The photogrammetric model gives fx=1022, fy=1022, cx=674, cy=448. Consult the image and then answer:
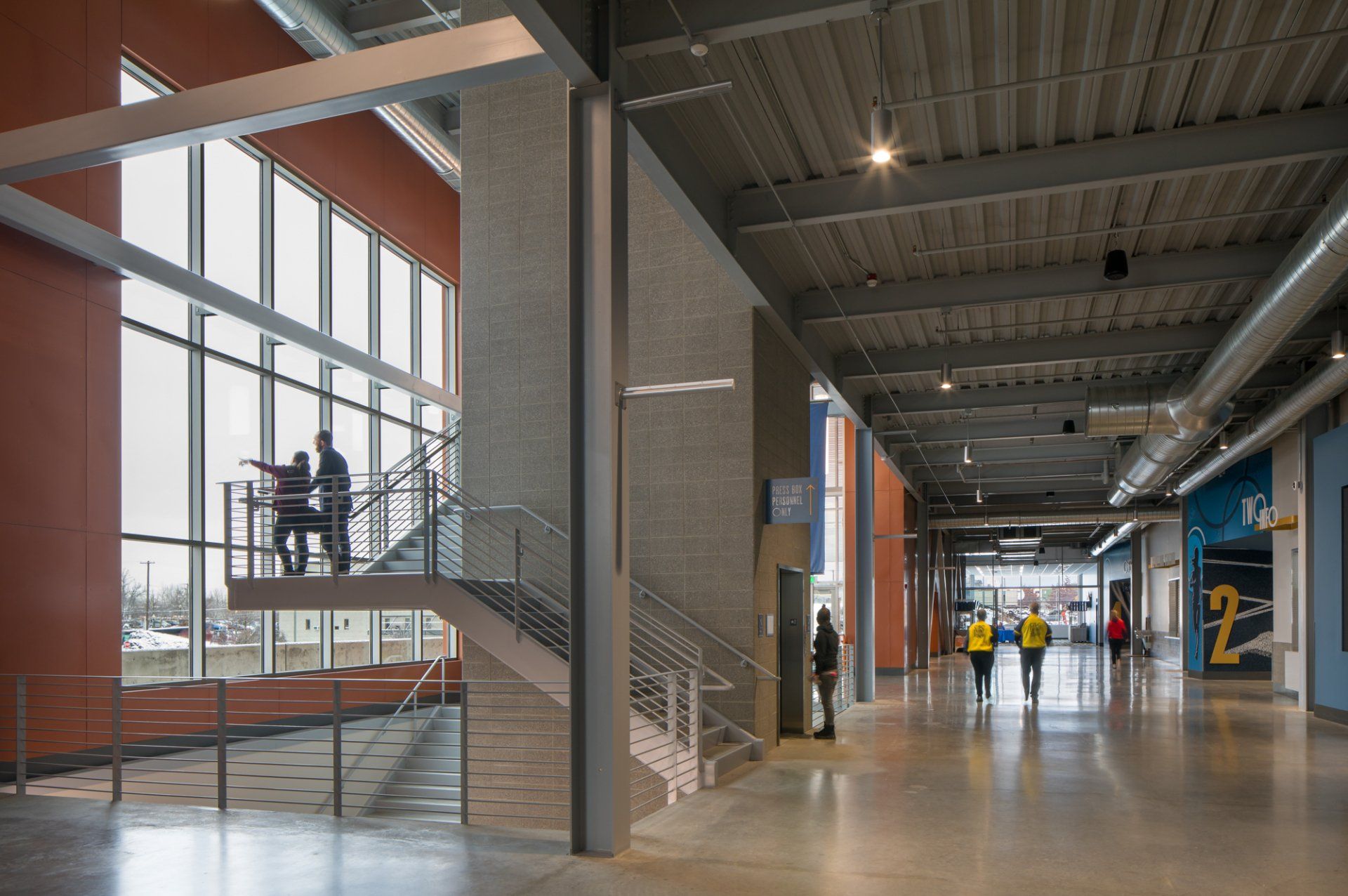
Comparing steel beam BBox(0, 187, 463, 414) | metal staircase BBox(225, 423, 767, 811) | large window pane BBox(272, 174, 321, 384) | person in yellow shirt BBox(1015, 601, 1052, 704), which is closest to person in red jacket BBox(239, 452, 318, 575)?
metal staircase BBox(225, 423, 767, 811)

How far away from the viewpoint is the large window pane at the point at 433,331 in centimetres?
1912

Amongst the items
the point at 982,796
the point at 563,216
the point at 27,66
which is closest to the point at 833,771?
the point at 982,796

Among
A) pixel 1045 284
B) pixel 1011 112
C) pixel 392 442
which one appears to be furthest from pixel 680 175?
pixel 392 442

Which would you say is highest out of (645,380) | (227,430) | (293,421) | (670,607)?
(645,380)

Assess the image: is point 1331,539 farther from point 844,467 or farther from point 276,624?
point 276,624

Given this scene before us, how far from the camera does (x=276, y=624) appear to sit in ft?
49.3

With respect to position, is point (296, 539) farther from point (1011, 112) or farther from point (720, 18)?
point (1011, 112)

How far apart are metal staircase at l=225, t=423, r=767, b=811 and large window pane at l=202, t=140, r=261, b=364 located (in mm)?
3172

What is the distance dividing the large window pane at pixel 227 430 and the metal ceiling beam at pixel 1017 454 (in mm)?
13867

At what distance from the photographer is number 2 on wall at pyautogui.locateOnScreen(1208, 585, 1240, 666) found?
78.8ft

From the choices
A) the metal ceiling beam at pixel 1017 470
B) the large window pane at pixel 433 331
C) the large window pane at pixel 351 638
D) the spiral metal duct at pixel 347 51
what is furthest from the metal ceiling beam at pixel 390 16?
the metal ceiling beam at pixel 1017 470

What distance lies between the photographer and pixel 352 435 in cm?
1684

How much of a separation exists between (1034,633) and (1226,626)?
10805 mm

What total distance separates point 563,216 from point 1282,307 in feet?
23.5
